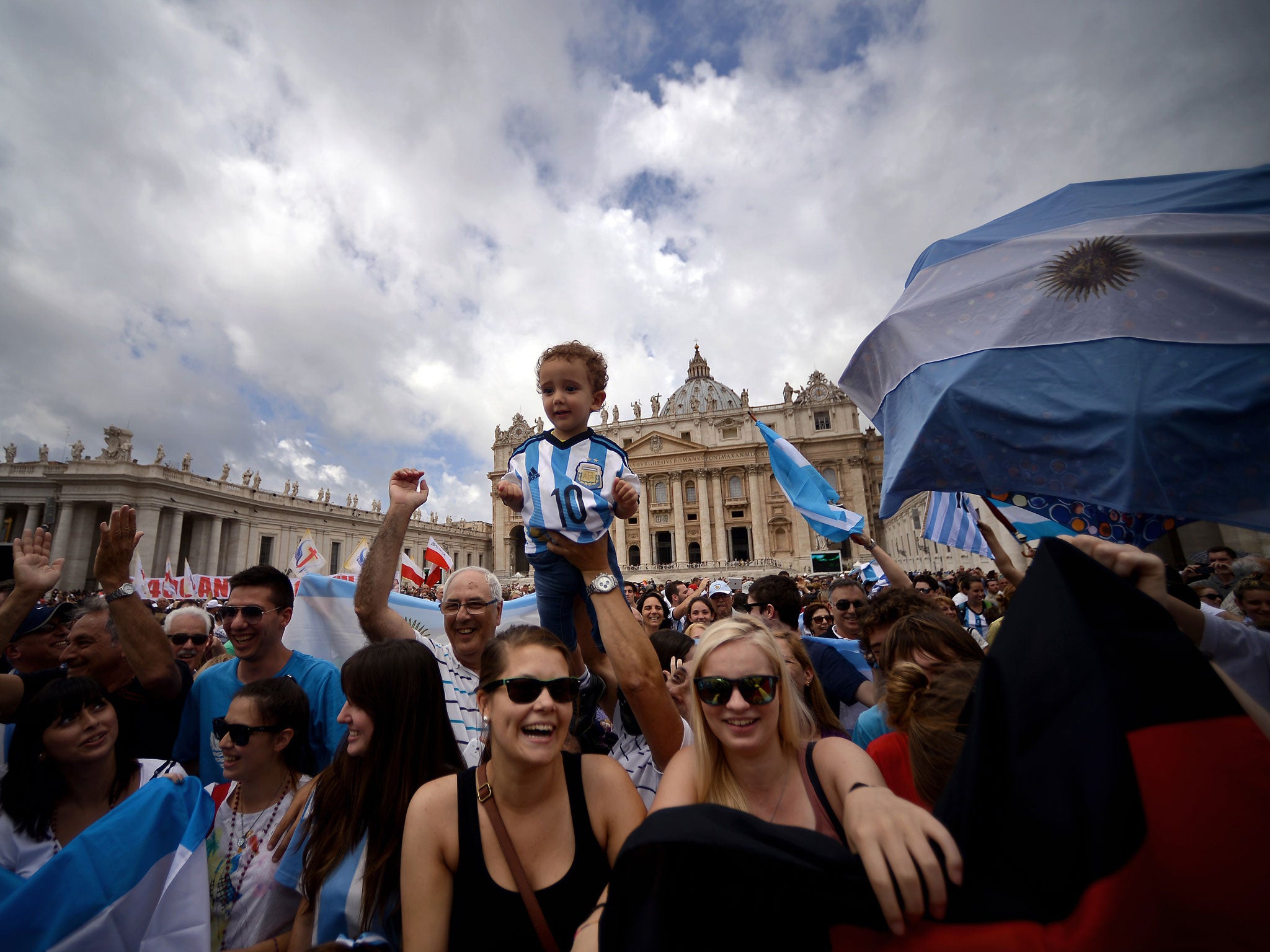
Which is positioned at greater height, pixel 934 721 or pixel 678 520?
pixel 678 520

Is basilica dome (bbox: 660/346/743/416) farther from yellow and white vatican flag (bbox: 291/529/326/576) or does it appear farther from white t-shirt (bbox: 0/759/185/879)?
white t-shirt (bbox: 0/759/185/879)

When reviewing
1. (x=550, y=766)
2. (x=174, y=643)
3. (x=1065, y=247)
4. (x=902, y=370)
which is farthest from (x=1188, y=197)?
(x=174, y=643)

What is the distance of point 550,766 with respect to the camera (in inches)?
71.9

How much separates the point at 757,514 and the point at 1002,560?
4547 cm

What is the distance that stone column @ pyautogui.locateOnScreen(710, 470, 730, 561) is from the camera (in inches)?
1911

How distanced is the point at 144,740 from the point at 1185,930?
434 centimetres

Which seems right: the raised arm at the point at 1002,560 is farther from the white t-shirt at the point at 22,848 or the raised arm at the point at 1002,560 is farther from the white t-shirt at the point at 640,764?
the white t-shirt at the point at 22,848

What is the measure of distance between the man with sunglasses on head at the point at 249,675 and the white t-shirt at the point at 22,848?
665 millimetres

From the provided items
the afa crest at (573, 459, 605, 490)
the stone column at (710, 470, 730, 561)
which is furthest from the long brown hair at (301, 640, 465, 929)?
the stone column at (710, 470, 730, 561)

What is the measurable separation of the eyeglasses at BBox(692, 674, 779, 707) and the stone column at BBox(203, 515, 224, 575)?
50.3 metres

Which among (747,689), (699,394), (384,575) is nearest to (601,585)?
(747,689)

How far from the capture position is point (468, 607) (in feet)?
9.74

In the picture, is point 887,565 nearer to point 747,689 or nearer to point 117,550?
point 747,689

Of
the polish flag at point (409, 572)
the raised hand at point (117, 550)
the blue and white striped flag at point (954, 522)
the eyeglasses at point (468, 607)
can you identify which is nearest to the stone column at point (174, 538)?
the polish flag at point (409, 572)
